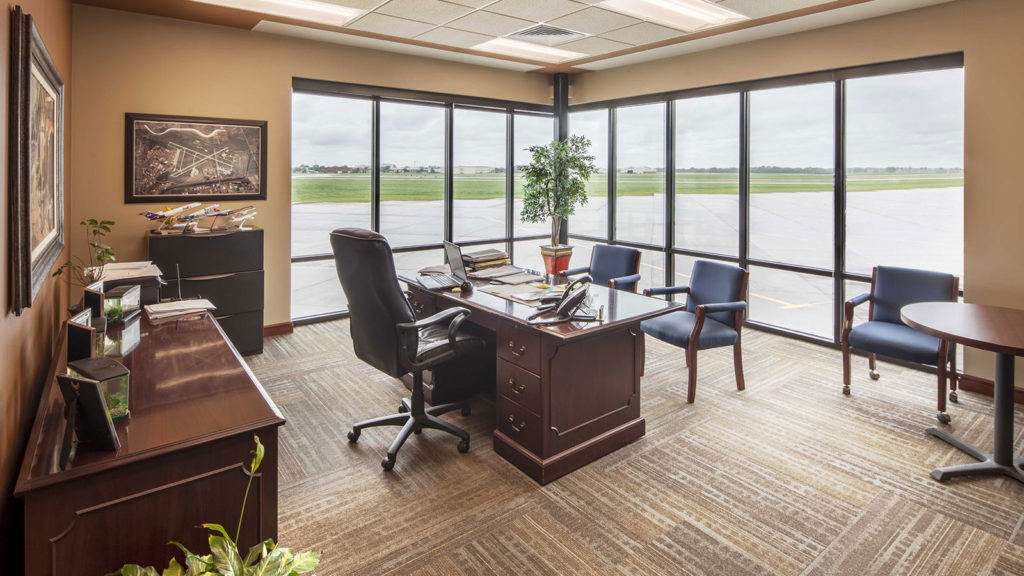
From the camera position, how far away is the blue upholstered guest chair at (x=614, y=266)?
10.9 feet

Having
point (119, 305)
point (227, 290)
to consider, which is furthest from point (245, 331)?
point (119, 305)

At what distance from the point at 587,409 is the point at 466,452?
1.63 ft

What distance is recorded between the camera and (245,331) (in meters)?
3.35

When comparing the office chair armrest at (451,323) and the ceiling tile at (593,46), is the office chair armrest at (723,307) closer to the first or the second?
the office chair armrest at (451,323)

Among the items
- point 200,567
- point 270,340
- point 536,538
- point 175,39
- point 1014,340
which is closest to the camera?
point 200,567

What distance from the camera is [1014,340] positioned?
1.88m

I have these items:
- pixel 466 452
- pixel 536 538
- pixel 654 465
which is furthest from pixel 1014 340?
pixel 466 452

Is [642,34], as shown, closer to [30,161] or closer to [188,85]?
[188,85]

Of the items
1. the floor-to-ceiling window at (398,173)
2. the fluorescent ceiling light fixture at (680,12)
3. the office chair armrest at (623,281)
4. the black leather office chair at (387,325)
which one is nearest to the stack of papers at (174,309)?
the black leather office chair at (387,325)

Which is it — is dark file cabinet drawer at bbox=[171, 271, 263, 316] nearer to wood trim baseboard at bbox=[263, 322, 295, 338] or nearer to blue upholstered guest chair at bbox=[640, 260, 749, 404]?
wood trim baseboard at bbox=[263, 322, 295, 338]

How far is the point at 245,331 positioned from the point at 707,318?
2597 mm

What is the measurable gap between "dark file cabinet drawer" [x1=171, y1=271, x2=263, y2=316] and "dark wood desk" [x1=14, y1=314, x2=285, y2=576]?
1.96 m

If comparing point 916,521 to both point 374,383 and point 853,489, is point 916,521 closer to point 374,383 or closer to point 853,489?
point 853,489

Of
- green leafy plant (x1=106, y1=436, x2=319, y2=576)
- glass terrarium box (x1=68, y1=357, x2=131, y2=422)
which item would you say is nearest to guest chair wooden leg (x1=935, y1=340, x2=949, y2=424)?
green leafy plant (x1=106, y1=436, x2=319, y2=576)
